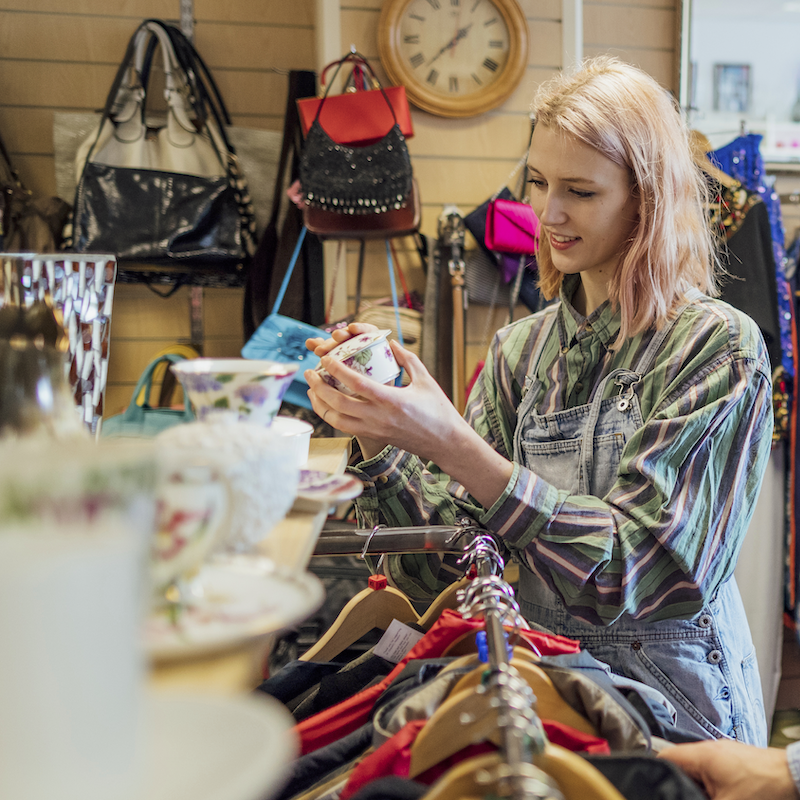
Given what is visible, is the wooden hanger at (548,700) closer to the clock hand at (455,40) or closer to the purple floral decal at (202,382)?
the purple floral decal at (202,382)

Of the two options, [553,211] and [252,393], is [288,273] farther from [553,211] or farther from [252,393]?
[252,393]

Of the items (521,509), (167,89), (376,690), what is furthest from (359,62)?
(376,690)

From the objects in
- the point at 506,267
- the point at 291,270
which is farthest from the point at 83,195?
the point at 506,267

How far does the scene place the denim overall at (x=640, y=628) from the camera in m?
1.04

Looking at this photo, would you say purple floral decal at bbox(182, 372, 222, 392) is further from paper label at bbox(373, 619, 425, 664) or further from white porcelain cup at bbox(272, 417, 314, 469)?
paper label at bbox(373, 619, 425, 664)

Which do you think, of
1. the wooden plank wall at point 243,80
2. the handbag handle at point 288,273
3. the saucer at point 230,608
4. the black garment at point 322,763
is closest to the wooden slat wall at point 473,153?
the wooden plank wall at point 243,80

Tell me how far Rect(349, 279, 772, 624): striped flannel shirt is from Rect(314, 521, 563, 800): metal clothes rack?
0.08 m

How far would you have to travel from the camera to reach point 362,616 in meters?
1.09

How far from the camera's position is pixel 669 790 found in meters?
0.53

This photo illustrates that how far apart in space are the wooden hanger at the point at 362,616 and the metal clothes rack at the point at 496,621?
0.61ft

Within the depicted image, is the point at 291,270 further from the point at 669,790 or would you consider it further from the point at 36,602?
the point at 36,602

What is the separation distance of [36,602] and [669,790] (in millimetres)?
484

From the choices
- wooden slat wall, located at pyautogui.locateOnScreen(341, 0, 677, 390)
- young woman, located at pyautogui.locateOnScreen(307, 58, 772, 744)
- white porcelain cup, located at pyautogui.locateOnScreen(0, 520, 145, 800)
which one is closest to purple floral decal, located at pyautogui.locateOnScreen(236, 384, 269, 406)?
white porcelain cup, located at pyautogui.locateOnScreen(0, 520, 145, 800)

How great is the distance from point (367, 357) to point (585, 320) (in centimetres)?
56
